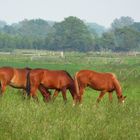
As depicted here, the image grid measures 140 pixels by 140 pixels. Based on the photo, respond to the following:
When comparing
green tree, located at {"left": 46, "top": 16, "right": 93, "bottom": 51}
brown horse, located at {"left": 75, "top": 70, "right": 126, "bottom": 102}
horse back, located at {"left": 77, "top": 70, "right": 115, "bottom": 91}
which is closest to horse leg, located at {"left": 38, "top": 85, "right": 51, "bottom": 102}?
brown horse, located at {"left": 75, "top": 70, "right": 126, "bottom": 102}

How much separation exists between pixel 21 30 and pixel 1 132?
174m

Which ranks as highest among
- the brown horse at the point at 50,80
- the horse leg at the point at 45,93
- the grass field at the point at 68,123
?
the brown horse at the point at 50,80

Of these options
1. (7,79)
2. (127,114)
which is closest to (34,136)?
(127,114)

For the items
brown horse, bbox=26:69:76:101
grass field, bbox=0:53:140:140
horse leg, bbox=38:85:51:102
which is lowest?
horse leg, bbox=38:85:51:102

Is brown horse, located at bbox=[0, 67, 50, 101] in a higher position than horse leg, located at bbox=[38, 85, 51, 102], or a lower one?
higher

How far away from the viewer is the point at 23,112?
9.83 metres

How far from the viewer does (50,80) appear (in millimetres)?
15617

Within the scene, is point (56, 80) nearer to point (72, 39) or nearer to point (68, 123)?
→ point (68, 123)

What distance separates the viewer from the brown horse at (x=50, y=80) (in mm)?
→ 15586

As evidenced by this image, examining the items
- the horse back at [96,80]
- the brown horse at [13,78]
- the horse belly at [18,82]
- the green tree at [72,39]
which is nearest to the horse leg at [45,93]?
the brown horse at [13,78]

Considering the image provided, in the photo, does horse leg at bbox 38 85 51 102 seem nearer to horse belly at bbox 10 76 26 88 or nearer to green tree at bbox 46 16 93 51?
horse belly at bbox 10 76 26 88

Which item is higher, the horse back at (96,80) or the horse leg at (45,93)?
the horse back at (96,80)

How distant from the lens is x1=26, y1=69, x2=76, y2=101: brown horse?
15.6 meters

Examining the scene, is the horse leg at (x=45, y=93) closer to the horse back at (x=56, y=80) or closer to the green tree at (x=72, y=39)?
the horse back at (x=56, y=80)
